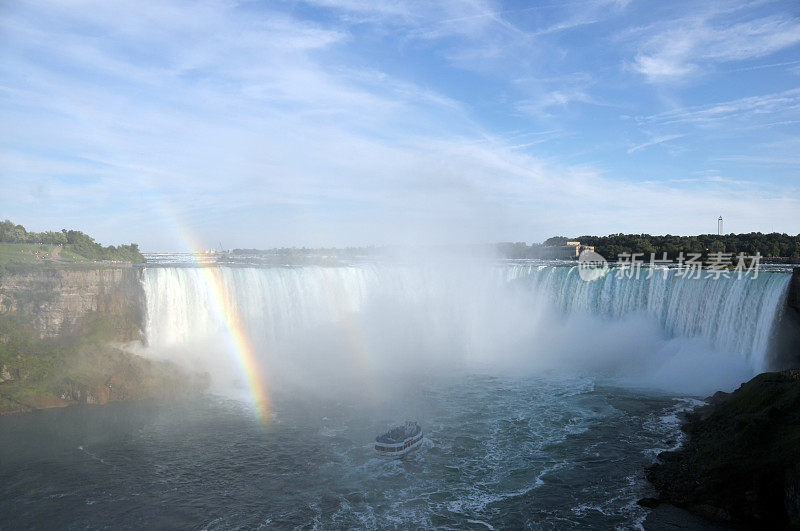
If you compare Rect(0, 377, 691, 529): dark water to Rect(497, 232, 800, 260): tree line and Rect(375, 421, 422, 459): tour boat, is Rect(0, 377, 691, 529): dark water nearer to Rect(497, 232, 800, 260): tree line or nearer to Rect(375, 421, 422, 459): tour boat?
Rect(375, 421, 422, 459): tour boat

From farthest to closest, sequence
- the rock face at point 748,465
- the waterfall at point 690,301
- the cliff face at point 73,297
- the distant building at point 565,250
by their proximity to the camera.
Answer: the distant building at point 565,250, the cliff face at point 73,297, the waterfall at point 690,301, the rock face at point 748,465

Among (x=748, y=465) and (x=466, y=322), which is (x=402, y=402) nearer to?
(x=748, y=465)

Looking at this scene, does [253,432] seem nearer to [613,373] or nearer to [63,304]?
[63,304]

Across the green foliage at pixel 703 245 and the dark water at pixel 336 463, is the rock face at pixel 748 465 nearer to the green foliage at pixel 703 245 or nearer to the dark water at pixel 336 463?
the dark water at pixel 336 463

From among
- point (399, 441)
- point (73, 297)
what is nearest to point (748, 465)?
point (399, 441)

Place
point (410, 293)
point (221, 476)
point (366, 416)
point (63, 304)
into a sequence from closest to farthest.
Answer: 1. point (221, 476)
2. point (366, 416)
3. point (63, 304)
4. point (410, 293)

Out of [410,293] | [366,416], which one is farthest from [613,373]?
[410,293]

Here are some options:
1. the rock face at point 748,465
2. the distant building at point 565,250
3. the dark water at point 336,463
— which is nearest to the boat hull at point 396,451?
the dark water at point 336,463

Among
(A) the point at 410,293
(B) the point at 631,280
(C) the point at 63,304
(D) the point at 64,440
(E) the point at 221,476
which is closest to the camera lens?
(E) the point at 221,476
